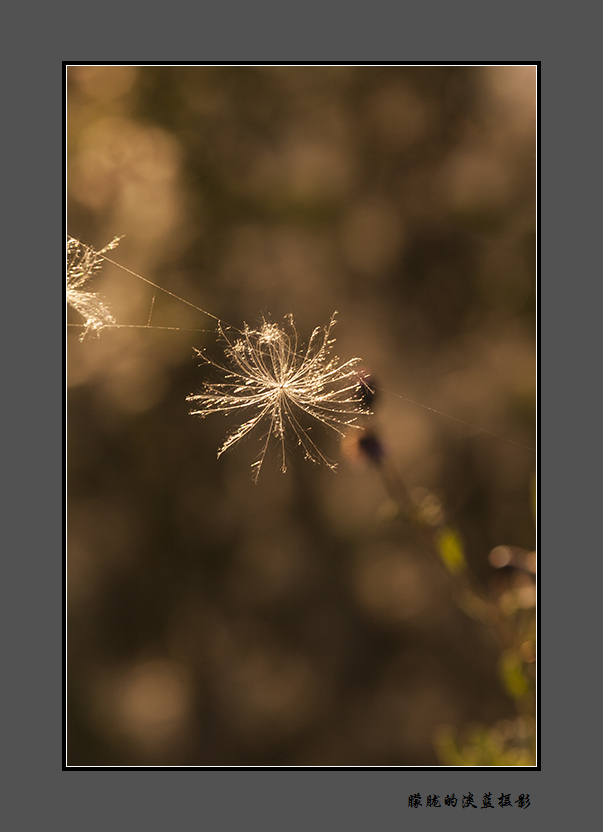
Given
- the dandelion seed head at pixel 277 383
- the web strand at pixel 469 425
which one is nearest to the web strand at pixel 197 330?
the web strand at pixel 469 425

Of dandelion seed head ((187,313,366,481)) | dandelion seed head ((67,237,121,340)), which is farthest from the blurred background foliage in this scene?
dandelion seed head ((187,313,366,481))

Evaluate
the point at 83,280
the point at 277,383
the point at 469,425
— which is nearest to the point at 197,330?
the point at 83,280

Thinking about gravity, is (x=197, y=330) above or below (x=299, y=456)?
above

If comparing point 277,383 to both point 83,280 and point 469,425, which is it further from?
point 469,425

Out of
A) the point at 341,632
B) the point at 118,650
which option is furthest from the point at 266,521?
the point at 118,650

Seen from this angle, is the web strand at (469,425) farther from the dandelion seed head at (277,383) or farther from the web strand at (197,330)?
the dandelion seed head at (277,383)

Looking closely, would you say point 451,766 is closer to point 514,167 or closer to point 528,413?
point 528,413

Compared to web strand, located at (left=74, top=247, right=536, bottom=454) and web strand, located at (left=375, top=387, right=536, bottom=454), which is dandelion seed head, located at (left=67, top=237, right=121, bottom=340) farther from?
web strand, located at (left=375, top=387, right=536, bottom=454)

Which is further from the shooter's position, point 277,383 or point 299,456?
point 299,456
